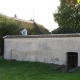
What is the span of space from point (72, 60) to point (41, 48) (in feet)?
12.2

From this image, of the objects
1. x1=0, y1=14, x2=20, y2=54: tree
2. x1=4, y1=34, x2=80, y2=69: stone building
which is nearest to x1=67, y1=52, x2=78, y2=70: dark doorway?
x1=4, y1=34, x2=80, y2=69: stone building

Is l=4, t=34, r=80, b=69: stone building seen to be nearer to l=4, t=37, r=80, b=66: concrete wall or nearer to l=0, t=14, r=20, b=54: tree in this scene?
l=4, t=37, r=80, b=66: concrete wall

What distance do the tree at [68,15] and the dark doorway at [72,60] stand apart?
62.0 feet

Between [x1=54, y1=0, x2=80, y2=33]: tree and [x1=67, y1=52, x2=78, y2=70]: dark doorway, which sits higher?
[x1=54, y1=0, x2=80, y2=33]: tree

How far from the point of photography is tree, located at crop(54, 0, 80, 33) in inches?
1683

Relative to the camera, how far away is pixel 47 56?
1001 inches

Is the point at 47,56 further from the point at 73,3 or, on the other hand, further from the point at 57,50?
the point at 73,3

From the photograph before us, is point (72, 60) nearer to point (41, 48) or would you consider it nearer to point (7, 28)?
point (41, 48)

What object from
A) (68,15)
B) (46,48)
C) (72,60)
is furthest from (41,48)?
(68,15)

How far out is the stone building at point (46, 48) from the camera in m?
23.8

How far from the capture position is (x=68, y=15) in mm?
43219

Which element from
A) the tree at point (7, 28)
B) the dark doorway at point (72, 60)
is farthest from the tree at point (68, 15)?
the dark doorway at point (72, 60)

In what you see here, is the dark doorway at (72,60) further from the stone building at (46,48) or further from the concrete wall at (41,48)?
the concrete wall at (41,48)

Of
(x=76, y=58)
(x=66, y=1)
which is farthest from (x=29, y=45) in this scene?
(x=66, y=1)
